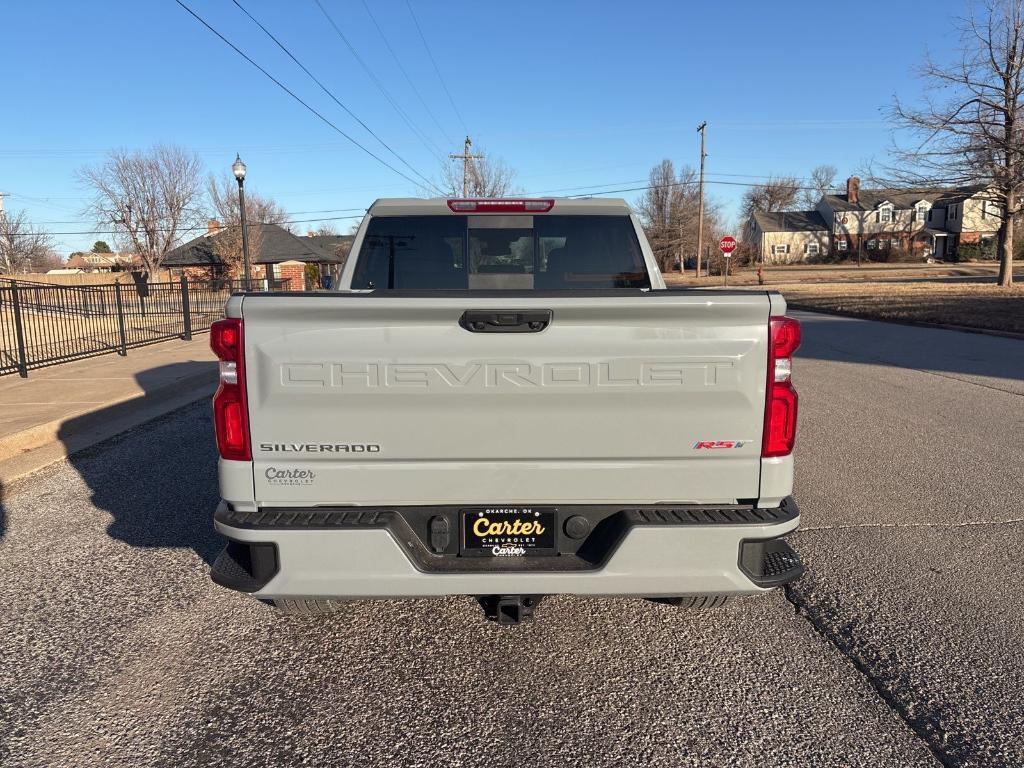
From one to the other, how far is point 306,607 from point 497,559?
1131 mm

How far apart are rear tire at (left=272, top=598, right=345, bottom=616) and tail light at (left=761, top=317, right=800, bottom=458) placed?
214 centimetres

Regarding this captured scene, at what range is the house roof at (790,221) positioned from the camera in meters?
85.9

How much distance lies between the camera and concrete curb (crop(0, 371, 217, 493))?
6.64 metres

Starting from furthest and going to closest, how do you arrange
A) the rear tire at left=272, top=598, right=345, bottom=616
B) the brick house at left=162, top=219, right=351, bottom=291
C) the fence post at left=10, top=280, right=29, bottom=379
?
1. the brick house at left=162, top=219, right=351, bottom=291
2. the fence post at left=10, top=280, right=29, bottom=379
3. the rear tire at left=272, top=598, right=345, bottom=616

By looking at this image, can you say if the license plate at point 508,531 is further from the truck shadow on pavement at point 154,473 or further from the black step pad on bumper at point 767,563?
the truck shadow on pavement at point 154,473

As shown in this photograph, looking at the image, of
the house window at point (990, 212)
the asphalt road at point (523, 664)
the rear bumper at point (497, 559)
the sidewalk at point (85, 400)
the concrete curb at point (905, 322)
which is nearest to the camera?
the asphalt road at point (523, 664)

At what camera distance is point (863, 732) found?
279 centimetres

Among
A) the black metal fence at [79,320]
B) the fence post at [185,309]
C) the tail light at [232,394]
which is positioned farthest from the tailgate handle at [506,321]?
the fence post at [185,309]

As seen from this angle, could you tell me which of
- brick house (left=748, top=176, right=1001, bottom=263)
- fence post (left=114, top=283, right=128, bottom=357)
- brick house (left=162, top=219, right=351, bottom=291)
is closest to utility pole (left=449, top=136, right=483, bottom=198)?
brick house (left=162, top=219, right=351, bottom=291)

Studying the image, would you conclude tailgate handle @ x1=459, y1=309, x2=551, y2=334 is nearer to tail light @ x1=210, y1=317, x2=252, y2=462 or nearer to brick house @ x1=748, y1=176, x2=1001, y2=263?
tail light @ x1=210, y1=317, x2=252, y2=462

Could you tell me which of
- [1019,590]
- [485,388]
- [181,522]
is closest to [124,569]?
[181,522]

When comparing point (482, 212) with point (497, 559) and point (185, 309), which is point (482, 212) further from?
point (185, 309)

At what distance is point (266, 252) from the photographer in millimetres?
48188

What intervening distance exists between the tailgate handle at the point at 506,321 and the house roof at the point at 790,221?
8962cm
